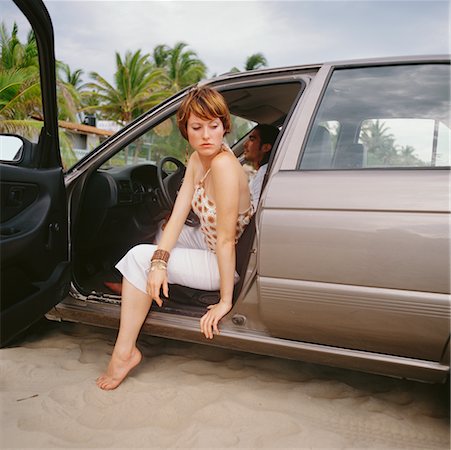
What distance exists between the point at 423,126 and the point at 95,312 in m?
1.87

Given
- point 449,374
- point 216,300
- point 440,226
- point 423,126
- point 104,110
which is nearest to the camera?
point 440,226

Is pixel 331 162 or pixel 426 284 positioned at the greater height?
pixel 331 162

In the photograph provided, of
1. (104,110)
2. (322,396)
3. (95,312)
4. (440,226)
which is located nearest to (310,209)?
(440,226)

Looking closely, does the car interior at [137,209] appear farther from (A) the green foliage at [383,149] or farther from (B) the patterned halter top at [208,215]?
(A) the green foliage at [383,149]

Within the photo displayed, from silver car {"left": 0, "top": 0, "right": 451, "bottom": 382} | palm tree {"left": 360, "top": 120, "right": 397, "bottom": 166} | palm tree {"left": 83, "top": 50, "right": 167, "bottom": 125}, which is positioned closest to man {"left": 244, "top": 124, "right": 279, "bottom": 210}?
silver car {"left": 0, "top": 0, "right": 451, "bottom": 382}

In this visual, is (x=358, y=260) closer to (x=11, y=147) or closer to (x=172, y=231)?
(x=172, y=231)

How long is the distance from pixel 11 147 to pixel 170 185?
1.20m

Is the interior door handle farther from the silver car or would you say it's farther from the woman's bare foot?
→ the woman's bare foot

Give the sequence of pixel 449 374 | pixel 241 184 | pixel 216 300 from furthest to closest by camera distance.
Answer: pixel 216 300 → pixel 241 184 → pixel 449 374

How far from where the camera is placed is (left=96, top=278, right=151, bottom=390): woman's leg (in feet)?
6.67

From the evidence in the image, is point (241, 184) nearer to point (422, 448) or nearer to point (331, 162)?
point (331, 162)

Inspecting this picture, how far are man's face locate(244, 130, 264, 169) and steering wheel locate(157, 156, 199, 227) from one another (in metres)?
0.54

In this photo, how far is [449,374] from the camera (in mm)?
1642

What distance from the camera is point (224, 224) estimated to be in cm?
188
